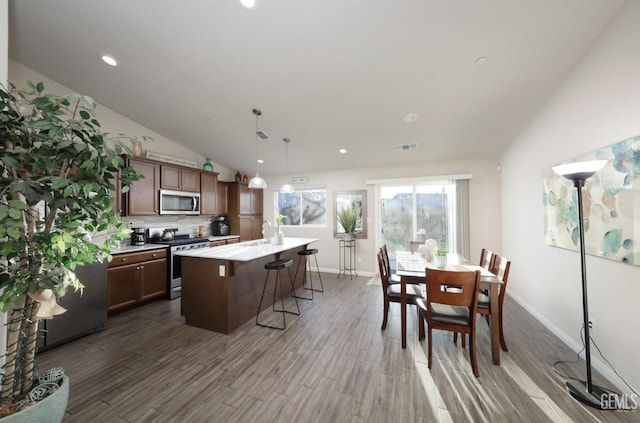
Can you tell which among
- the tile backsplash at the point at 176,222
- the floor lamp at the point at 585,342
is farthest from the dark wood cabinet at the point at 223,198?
the floor lamp at the point at 585,342

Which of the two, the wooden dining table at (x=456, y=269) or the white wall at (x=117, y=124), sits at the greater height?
the white wall at (x=117, y=124)

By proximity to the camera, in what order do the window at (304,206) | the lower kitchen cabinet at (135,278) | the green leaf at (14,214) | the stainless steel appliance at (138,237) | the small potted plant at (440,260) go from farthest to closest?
the window at (304,206)
the stainless steel appliance at (138,237)
the lower kitchen cabinet at (135,278)
the small potted plant at (440,260)
the green leaf at (14,214)

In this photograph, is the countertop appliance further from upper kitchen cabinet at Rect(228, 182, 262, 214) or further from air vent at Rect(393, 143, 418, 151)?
air vent at Rect(393, 143, 418, 151)

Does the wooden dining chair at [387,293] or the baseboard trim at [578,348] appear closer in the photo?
the baseboard trim at [578,348]

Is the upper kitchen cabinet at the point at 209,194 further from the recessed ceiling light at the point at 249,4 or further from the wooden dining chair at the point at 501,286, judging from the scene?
the wooden dining chair at the point at 501,286

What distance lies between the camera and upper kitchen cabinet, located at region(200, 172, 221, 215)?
482 cm

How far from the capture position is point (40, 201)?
112cm

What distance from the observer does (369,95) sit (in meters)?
2.94

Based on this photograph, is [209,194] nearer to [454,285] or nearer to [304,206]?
[304,206]

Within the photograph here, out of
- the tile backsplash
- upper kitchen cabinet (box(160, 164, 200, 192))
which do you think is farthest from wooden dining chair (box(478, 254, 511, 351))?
the tile backsplash

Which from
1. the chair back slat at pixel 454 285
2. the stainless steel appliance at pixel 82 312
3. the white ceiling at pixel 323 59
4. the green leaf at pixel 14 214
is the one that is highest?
the white ceiling at pixel 323 59

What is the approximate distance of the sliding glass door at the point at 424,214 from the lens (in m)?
4.48

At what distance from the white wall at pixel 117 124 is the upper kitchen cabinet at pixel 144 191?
56 cm

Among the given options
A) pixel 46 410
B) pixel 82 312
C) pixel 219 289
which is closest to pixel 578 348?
pixel 219 289
